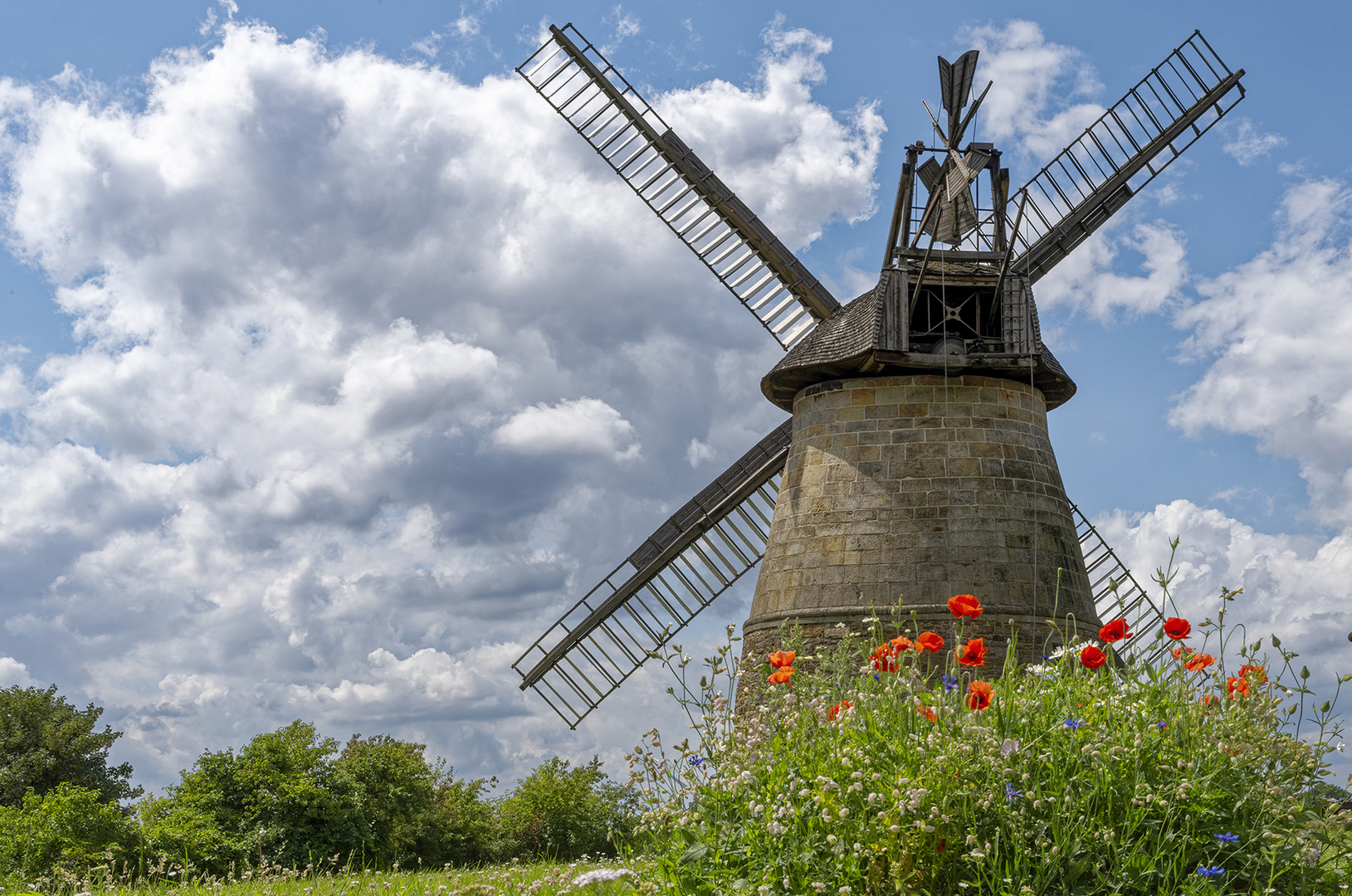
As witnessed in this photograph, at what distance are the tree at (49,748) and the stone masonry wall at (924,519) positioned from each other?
626 inches

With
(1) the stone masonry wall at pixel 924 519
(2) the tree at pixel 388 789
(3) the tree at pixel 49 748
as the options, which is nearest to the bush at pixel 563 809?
(2) the tree at pixel 388 789

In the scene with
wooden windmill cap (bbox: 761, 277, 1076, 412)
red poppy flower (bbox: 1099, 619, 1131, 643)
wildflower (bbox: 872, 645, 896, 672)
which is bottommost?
red poppy flower (bbox: 1099, 619, 1131, 643)

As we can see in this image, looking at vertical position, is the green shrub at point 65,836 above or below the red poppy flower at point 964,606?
above

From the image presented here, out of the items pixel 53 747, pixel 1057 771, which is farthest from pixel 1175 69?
pixel 53 747

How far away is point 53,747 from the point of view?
73.2 ft

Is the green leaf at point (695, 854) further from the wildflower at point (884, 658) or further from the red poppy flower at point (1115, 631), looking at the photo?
the red poppy flower at point (1115, 631)

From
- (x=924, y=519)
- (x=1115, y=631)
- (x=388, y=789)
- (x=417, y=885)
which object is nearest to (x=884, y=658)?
(x=1115, y=631)

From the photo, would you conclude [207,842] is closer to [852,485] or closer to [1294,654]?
[852,485]

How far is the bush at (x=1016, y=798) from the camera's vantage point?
14.7 feet

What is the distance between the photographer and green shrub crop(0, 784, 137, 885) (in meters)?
12.4

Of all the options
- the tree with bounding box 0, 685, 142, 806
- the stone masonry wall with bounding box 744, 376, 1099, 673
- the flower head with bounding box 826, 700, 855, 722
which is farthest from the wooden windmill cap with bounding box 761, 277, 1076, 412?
the tree with bounding box 0, 685, 142, 806

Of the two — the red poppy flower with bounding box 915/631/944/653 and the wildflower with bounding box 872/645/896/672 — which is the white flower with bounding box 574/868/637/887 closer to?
the wildflower with bounding box 872/645/896/672

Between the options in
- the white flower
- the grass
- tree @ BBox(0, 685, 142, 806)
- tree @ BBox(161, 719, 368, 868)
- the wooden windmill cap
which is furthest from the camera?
tree @ BBox(0, 685, 142, 806)

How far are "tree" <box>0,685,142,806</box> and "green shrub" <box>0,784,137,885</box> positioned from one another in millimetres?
9854
